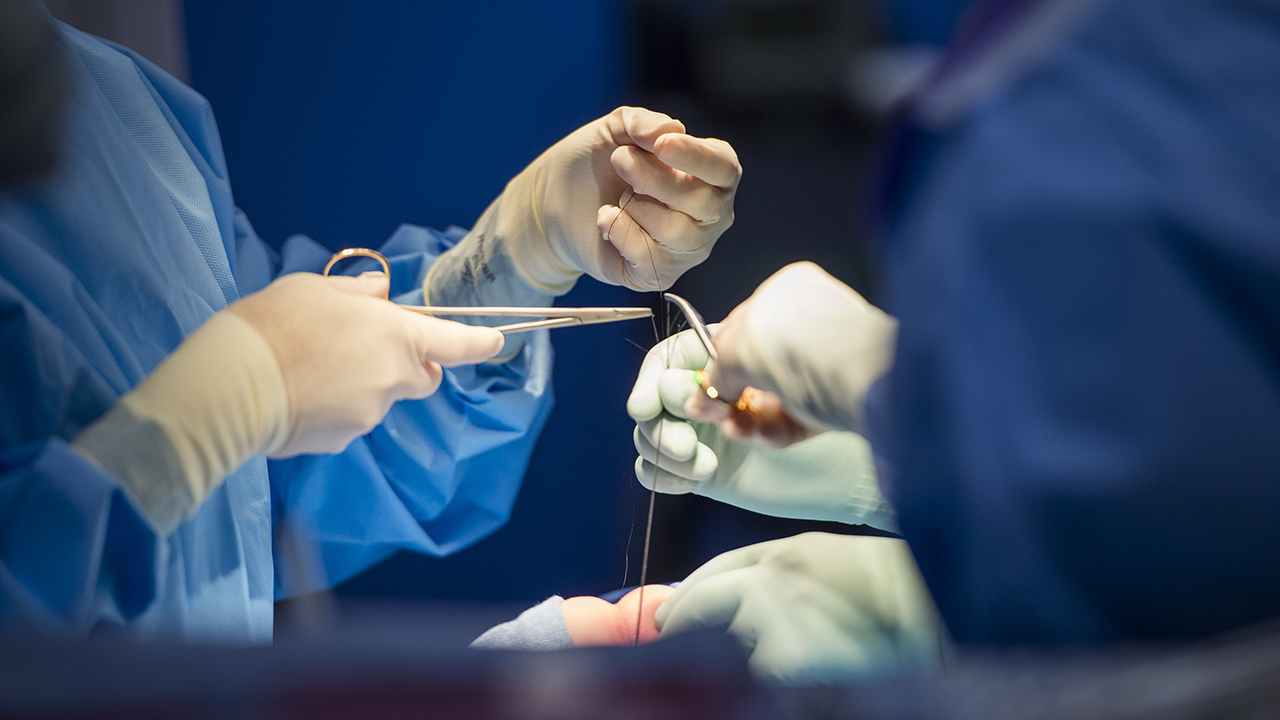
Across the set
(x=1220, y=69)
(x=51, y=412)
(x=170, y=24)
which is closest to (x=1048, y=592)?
(x=1220, y=69)

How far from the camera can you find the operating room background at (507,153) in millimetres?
1010

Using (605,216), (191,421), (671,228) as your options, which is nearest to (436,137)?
(605,216)

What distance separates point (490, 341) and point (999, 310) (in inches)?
26.4

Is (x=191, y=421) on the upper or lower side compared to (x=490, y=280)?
lower

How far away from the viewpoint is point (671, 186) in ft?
3.33

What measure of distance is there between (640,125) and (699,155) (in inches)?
4.2

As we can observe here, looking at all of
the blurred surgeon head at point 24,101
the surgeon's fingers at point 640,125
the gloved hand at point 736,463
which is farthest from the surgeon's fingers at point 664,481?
the blurred surgeon head at point 24,101

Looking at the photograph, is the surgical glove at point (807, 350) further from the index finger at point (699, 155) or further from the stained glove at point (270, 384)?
the stained glove at point (270, 384)

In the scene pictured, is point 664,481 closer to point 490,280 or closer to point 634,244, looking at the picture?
point 634,244

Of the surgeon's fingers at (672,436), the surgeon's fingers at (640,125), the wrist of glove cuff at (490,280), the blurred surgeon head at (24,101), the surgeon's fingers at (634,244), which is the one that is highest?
the surgeon's fingers at (640,125)

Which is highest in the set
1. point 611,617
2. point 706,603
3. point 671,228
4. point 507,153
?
point 507,153

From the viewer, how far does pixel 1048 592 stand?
49cm

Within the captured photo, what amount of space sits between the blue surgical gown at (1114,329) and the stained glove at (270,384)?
2.15 feet

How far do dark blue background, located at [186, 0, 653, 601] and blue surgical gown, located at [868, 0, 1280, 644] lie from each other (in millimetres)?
759
